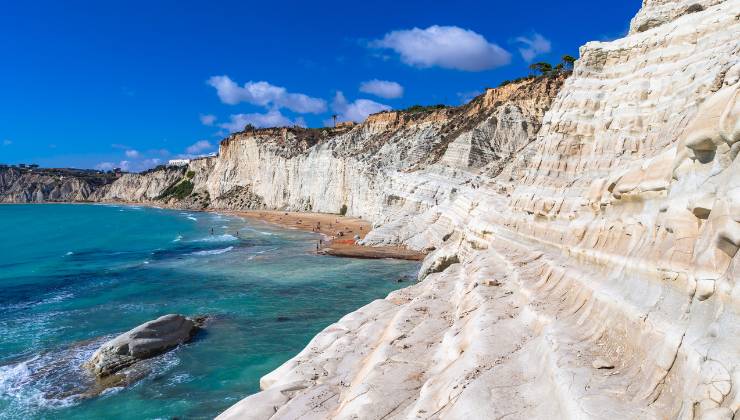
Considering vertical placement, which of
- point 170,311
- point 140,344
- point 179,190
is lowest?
point 170,311

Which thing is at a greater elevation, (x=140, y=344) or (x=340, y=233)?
(x=340, y=233)

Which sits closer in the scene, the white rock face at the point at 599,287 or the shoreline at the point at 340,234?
the white rock face at the point at 599,287

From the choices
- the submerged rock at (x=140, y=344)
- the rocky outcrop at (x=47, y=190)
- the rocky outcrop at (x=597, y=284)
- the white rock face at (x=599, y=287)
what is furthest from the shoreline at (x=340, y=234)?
the rocky outcrop at (x=47, y=190)

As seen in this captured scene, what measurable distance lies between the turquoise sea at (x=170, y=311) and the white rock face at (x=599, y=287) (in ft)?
13.0

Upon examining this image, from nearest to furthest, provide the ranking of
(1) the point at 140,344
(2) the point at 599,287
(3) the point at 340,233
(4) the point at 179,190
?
1. (2) the point at 599,287
2. (1) the point at 140,344
3. (3) the point at 340,233
4. (4) the point at 179,190

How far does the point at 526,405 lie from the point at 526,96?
53.5 metres

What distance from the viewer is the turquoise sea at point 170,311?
14898 millimetres

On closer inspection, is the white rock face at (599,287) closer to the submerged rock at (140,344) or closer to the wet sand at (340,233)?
the submerged rock at (140,344)

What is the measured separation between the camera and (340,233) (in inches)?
2197

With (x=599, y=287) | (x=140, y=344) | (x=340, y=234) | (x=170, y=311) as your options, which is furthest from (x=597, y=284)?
(x=340, y=234)

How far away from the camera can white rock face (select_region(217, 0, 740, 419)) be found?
18.3 feet

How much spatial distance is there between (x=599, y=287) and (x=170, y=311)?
71.3ft

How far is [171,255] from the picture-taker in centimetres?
4494

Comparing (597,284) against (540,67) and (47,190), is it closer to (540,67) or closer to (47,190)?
(540,67)
